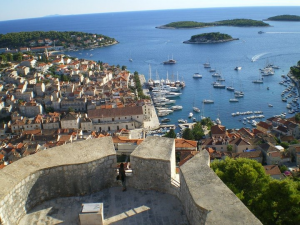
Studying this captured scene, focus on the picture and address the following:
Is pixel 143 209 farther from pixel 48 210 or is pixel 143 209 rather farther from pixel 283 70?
pixel 283 70

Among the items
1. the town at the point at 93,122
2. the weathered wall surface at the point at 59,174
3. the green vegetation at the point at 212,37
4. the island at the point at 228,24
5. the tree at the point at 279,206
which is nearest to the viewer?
the weathered wall surface at the point at 59,174

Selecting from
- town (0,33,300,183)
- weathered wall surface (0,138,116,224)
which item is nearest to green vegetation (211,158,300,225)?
weathered wall surface (0,138,116,224)

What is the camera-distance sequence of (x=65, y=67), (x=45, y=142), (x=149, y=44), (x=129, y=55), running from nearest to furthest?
(x=45, y=142) < (x=65, y=67) < (x=129, y=55) < (x=149, y=44)

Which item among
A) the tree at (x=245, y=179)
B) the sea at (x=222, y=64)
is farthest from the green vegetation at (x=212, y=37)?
the tree at (x=245, y=179)

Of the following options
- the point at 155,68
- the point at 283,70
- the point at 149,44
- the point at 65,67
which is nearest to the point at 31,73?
the point at 65,67

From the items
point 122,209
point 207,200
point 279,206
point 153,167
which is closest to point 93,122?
point 279,206

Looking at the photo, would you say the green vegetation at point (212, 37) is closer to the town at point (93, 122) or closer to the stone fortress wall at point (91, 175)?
the town at point (93, 122)

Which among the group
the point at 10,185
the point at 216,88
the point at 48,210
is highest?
the point at 10,185
